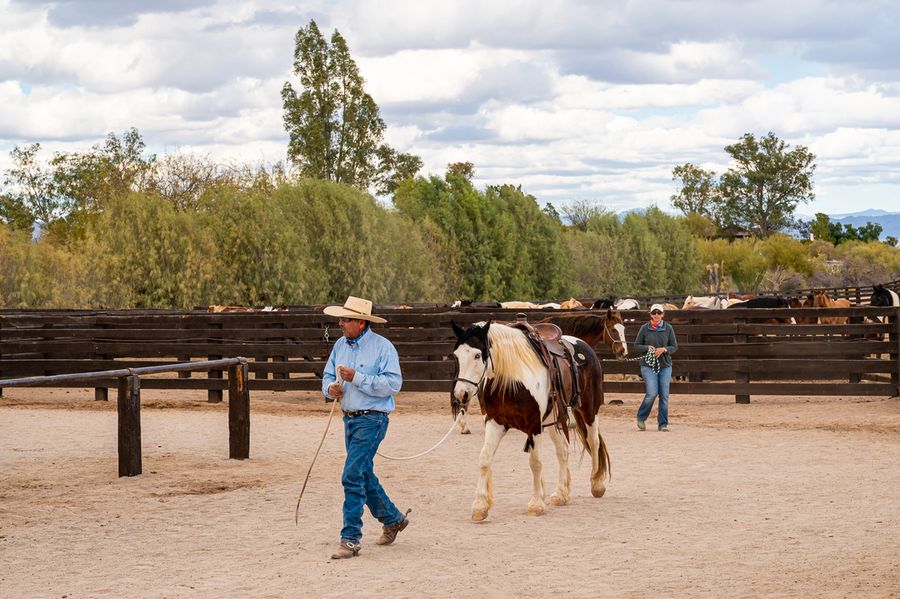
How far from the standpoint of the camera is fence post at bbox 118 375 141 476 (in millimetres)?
11656

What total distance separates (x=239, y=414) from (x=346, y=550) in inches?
217

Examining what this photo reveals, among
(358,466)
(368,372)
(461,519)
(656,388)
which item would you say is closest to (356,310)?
(368,372)

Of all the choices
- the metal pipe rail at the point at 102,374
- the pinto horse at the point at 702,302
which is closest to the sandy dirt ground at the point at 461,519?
the metal pipe rail at the point at 102,374

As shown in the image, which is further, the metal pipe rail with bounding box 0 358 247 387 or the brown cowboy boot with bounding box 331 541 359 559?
the metal pipe rail with bounding box 0 358 247 387

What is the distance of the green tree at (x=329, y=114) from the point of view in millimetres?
71750

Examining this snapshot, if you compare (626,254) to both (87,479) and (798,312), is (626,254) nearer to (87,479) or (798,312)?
(798,312)

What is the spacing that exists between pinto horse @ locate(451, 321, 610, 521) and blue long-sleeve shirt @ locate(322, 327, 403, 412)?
0.93 meters

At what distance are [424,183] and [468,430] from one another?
48597 mm

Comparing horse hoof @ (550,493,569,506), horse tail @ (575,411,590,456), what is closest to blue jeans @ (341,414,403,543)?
horse hoof @ (550,493,569,506)

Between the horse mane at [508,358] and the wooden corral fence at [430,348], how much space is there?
26.4 ft

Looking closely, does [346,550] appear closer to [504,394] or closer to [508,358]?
[504,394]

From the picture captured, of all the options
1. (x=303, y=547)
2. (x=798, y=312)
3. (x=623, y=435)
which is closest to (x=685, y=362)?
(x=798, y=312)

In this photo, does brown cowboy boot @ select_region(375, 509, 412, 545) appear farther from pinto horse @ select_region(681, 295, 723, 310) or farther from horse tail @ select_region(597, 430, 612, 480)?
pinto horse @ select_region(681, 295, 723, 310)

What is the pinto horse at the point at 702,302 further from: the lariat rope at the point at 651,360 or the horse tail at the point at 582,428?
the horse tail at the point at 582,428
